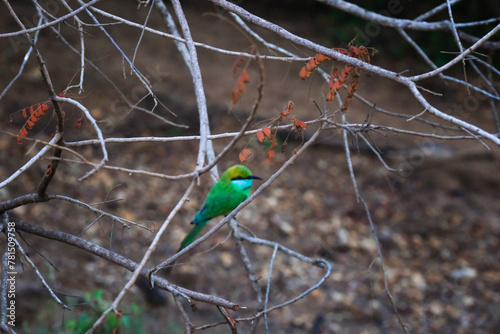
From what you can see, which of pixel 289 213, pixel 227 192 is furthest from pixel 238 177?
pixel 289 213

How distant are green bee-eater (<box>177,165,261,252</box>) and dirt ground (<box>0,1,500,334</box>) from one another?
1027 millimetres

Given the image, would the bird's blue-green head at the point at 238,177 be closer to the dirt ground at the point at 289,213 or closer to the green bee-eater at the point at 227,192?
the green bee-eater at the point at 227,192

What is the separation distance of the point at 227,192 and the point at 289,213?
2920 millimetres

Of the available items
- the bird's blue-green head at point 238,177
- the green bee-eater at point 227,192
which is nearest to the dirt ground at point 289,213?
the green bee-eater at point 227,192

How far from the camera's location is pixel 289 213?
6.21 m

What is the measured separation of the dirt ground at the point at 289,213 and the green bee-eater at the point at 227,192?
1.03 metres

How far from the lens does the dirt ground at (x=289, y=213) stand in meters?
4.93

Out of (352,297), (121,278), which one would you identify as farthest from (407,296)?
(121,278)

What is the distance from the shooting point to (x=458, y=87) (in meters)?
8.05

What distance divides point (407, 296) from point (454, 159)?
2250 mm

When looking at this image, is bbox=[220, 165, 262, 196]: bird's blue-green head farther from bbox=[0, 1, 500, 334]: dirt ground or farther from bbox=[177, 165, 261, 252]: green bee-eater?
bbox=[0, 1, 500, 334]: dirt ground

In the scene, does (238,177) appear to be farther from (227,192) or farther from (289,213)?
(289,213)

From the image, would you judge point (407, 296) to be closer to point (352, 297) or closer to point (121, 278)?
point (352, 297)

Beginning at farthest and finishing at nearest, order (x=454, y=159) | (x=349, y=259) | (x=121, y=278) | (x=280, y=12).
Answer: (x=280, y=12)
(x=454, y=159)
(x=349, y=259)
(x=121, y=278)
